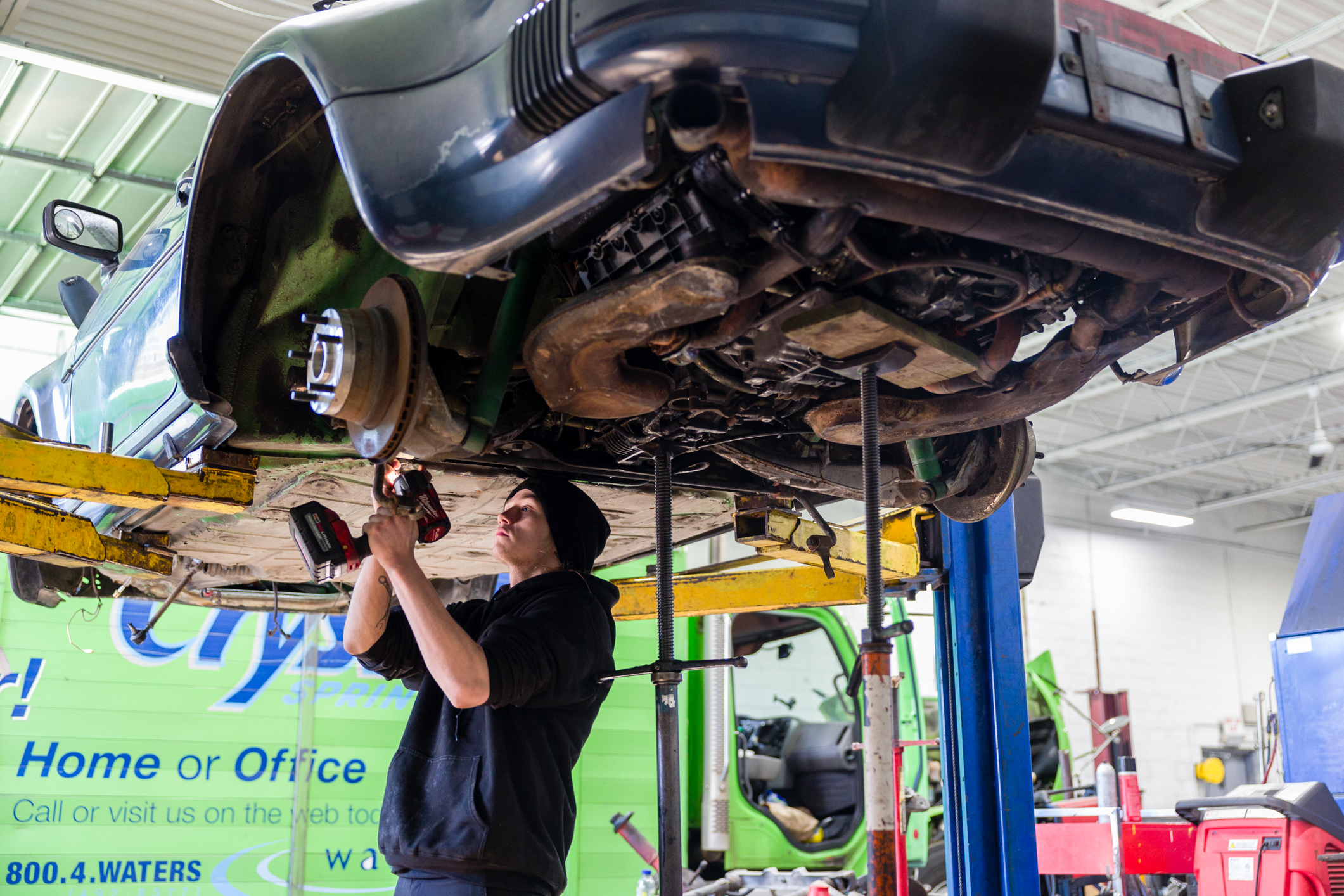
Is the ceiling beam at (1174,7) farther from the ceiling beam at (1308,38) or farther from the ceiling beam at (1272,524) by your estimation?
the ceiling beam at (1272,524)

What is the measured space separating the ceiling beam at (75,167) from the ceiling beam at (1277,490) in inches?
618

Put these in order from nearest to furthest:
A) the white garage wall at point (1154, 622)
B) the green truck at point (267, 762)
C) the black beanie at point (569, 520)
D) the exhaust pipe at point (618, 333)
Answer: the exhaust pipe at point (618, 333) < the black beanie at point (569, 520) < the green truck at point (267, 762) < the white garage wall at point (1154, 622)

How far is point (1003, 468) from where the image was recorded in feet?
8.60

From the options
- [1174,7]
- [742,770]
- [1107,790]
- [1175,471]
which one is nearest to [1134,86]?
[1107,790]

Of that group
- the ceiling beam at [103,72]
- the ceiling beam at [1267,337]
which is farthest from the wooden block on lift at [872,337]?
the ceiling beam at [1267,337]

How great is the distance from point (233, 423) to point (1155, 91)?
72.0 inches

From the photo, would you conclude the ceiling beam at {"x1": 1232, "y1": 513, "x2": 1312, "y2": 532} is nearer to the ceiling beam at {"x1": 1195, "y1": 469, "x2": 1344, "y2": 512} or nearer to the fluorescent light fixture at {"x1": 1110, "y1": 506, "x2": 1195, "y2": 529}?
the ceiling beam at {"x1": 1195, "y1": 469, "x2": 1344, "y2": 512}

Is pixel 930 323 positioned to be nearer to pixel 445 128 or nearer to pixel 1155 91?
pixel 1155 91

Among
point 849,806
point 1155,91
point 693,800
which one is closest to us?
point 1155,91

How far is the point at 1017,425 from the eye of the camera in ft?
8.51

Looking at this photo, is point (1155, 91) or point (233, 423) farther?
point (233, 423)

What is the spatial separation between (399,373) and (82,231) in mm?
1898

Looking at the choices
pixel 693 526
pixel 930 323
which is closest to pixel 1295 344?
pixel 693 526

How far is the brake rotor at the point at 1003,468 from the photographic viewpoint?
260 cm
